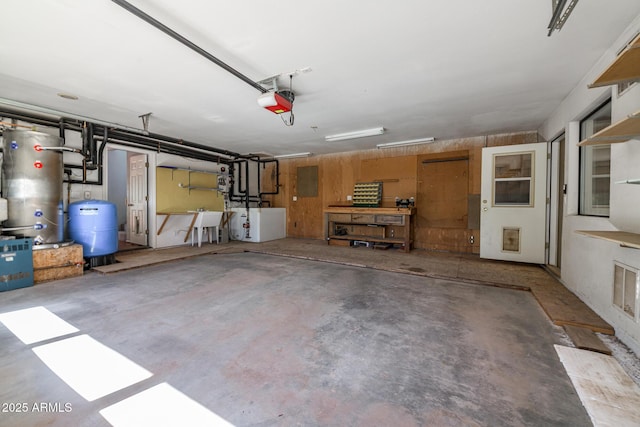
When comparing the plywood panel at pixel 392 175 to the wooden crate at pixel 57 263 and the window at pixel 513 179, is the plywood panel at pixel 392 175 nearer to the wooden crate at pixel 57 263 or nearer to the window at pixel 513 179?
the window at pixel 513 179

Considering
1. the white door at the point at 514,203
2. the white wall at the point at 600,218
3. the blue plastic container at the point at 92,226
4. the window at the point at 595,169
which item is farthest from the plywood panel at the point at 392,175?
the blue plastic container at the point at 92,226

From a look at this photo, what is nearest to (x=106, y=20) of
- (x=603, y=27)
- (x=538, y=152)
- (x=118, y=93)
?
(x=118, y=93)

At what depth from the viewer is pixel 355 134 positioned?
18.6 ft

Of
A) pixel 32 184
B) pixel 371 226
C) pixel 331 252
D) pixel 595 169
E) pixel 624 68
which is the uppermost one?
pixel 624 68

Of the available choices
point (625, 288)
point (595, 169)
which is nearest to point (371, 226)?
point (595, 169)

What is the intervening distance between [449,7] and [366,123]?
9.86 feet

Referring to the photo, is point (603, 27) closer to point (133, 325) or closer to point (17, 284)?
point (133, 325)

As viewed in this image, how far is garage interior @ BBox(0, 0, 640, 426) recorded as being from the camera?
162cm

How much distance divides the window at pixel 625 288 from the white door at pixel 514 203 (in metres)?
2.47

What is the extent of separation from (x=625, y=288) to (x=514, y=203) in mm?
2888

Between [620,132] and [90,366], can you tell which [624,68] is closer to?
[620,132]

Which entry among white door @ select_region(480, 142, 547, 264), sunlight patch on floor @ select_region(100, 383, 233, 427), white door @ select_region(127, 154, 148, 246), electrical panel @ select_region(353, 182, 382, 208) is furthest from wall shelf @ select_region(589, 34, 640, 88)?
white door @ select_region(127, 154, 148, 246)

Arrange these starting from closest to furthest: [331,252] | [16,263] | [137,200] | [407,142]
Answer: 1. [16,263]
2. [331,252]
3. [407,142]
4. [137,200]

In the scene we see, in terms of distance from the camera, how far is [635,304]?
2.04 m
